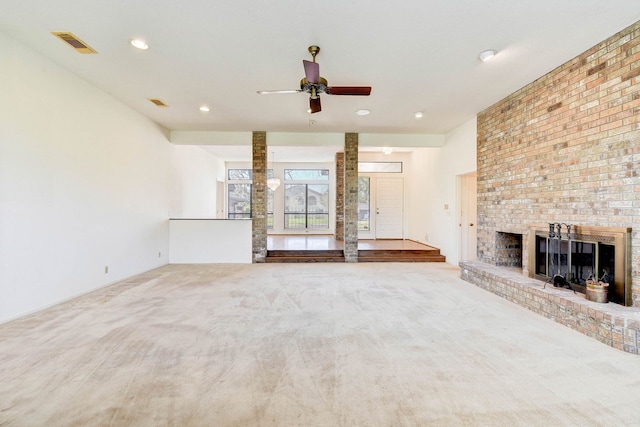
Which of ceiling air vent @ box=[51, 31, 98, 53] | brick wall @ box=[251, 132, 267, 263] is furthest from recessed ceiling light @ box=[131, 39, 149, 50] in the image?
brick wall @ box=[251, 132, 267, 263]

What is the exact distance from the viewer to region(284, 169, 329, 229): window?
11.1m

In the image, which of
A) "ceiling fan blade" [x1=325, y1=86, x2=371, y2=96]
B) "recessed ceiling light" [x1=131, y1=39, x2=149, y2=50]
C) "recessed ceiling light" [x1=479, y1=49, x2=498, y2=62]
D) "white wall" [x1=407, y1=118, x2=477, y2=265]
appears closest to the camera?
"recessed ceiling light" [x1=131, y1=39, x2=149, y2=50]

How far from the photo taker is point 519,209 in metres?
4.45

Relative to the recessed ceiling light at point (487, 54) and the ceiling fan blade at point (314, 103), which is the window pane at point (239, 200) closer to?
the ceiling fan blade at point (314, 103)

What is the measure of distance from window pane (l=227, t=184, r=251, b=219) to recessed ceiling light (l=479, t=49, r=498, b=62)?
9446 millimetres

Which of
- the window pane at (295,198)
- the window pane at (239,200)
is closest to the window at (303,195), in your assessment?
the window pane at (295,198)

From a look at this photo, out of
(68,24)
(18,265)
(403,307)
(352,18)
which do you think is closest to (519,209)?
(403,307)

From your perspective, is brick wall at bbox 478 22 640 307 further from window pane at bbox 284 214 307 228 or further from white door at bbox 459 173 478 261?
window pane at bbox 284 214 307 228

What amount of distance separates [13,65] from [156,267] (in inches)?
158

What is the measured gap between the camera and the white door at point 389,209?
367 inches

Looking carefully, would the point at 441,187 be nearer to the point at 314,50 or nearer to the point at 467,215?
the point at 467,215

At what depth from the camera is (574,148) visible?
351 cm

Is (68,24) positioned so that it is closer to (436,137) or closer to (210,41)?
(210,41)

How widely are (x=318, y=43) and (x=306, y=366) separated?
3090 millimetres
